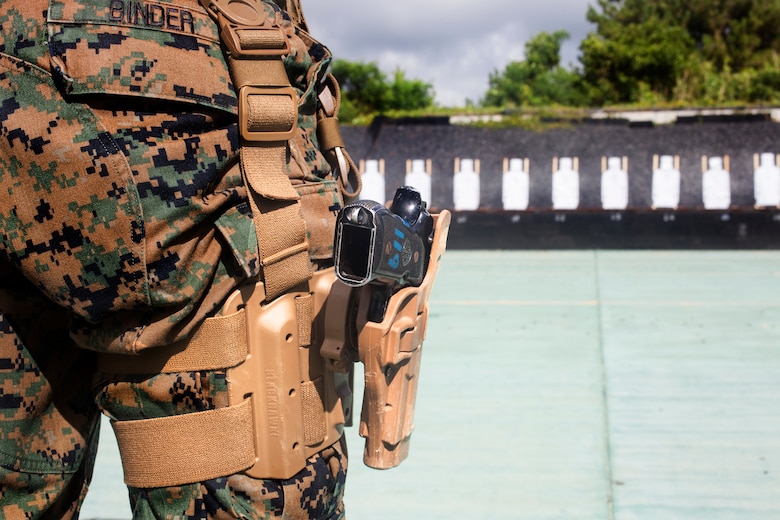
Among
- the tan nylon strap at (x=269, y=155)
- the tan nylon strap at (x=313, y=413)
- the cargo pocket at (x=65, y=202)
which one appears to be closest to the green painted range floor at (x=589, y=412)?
the tan nylon strap at (x=313, y=413)

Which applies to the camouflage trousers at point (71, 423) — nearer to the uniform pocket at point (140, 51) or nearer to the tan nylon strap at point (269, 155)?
the tan nylon strap at point (269, 155)

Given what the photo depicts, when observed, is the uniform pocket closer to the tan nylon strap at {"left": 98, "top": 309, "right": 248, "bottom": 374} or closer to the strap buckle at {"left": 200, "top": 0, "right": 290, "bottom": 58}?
the strap buckle at {"left": 200, "top": 0, "right": 290, "bottom": 58}

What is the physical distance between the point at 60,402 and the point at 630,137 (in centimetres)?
757

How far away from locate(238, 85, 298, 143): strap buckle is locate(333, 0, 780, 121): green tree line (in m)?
8.74

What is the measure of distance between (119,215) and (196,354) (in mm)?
232

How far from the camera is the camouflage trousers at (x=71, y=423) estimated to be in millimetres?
1263

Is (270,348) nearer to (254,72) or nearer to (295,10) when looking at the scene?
(254,72)

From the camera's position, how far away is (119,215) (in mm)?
1144

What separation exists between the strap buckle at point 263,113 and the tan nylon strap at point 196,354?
0.26m

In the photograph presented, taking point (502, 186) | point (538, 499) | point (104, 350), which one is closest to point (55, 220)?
point (104, 350)

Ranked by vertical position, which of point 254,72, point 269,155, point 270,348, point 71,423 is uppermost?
point 254,72

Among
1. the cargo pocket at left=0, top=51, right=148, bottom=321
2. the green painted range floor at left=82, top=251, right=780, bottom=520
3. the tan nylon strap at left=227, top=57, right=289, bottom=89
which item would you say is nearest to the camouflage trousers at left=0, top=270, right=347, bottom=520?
the cargo pocket at left=0, top=51, right=148, bottom=321

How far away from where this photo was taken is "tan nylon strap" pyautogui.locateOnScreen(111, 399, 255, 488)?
125cm

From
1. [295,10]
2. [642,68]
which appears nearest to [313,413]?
[295,10]
